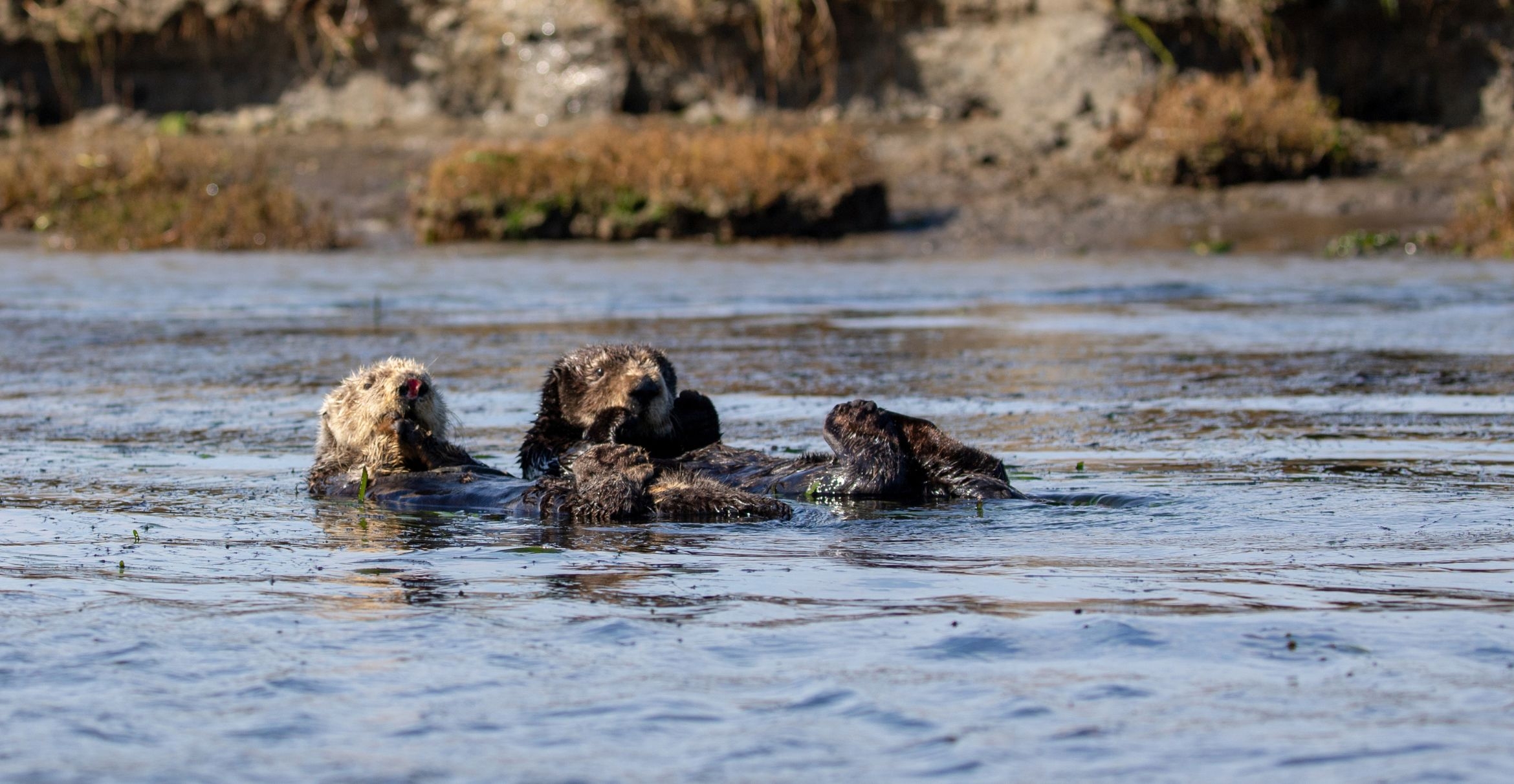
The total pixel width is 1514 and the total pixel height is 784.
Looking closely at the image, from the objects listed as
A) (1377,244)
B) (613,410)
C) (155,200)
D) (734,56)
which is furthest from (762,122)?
(613,410)

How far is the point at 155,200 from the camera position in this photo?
20750 mm

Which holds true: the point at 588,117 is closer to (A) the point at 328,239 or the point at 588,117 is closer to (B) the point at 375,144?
(B) the point at 375,144

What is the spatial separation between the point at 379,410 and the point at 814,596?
2474 millimetres

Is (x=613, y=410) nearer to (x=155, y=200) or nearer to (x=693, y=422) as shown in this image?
(x=693, y=422)

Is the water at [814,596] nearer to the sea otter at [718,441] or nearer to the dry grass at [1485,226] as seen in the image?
the sea otter at [718,441]

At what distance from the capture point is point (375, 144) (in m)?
24.3

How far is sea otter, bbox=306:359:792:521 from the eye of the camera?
4.99 metres

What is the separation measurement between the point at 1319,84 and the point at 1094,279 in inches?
375

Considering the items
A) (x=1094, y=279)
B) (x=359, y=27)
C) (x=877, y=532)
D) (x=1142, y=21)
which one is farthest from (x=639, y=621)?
(x=359, y=27)

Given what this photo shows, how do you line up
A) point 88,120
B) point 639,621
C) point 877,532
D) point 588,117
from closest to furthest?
point 639,621
point 877,532
point 588,117
point 88,120

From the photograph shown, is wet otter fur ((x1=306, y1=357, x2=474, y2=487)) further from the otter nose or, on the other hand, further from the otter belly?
the otter nose

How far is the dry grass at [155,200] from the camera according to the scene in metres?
20.0

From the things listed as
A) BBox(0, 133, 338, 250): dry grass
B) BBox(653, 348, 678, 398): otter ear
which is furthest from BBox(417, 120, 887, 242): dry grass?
BBox(653, 348, 678, 398): otter ear

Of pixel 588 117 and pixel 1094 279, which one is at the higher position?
pixel 588 117
